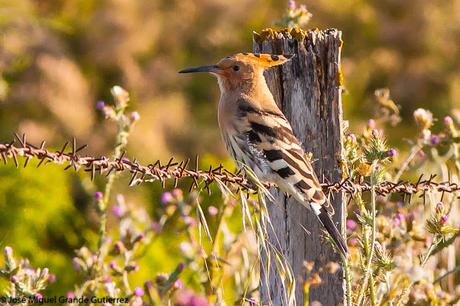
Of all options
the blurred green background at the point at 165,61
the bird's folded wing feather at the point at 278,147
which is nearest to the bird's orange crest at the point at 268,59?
the bird's folded wing feather at the point at 278,147

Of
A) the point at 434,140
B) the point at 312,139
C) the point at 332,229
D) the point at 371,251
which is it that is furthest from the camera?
the point at 434,140

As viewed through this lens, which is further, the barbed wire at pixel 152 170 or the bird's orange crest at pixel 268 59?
the bird's orange crest at pixel 268 59

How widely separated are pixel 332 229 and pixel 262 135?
2.17ft

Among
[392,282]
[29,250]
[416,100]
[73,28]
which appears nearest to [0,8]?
[73,28]

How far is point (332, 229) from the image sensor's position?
3.31 meters

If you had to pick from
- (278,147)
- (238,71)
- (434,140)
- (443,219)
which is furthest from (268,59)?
(434,140)

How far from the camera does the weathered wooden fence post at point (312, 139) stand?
3389 mm

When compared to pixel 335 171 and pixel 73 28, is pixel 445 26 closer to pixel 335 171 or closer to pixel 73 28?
pixel 73 28

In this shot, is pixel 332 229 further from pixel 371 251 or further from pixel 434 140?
pixel 434 140

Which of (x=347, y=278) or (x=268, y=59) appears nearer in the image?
(x=347, y=278)

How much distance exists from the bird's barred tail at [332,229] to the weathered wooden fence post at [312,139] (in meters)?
0.07

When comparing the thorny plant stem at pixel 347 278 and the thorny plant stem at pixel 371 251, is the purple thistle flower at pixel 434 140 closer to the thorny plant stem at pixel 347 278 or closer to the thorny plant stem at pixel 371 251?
the thorny plant stem at pixel 371 251

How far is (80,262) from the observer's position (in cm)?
389

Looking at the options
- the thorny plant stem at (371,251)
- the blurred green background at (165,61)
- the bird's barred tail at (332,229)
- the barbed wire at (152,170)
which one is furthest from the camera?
the blurred green background at (165,61)
